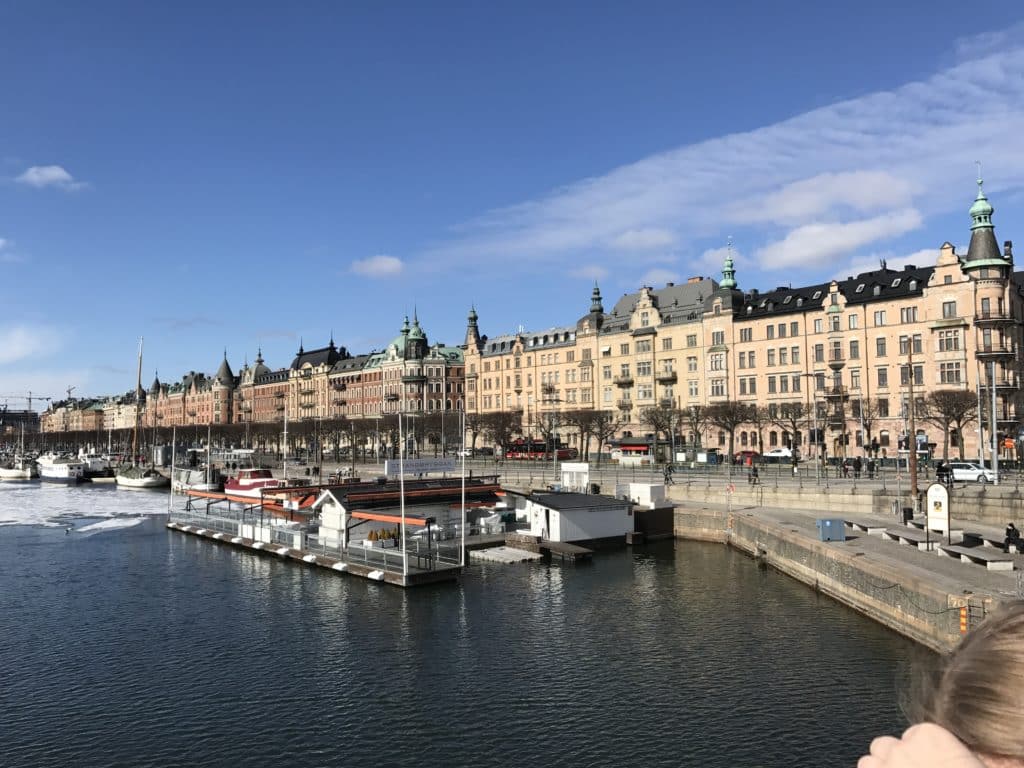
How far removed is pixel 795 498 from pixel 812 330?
4207cm

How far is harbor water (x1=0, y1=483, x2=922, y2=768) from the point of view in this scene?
70.2 feet

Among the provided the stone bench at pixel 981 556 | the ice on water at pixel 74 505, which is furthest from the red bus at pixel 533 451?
the stone bench at pixel 981 556

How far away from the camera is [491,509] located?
2415 inches

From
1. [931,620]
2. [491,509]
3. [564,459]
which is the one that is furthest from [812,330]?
[931,620]

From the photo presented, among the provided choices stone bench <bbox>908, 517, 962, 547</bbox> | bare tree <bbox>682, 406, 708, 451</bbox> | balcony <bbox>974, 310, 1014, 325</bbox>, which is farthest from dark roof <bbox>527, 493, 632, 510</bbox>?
balcony <bbox>974, 310, 1014, 325</bbox>

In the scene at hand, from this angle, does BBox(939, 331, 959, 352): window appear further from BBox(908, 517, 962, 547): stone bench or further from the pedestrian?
the pedestrian

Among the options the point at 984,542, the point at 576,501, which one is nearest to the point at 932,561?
the point at 984,542

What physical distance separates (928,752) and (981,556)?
120 ft

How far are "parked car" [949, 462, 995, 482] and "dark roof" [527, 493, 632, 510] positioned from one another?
24.3 metres

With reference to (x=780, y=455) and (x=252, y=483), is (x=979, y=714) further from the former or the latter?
(x=780, y=455)

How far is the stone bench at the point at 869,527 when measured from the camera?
44.5 metres

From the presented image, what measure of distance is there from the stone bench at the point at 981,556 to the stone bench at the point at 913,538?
851 millimetres

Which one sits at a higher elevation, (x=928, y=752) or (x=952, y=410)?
(x=952, y=410)

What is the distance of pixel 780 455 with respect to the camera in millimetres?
86062
